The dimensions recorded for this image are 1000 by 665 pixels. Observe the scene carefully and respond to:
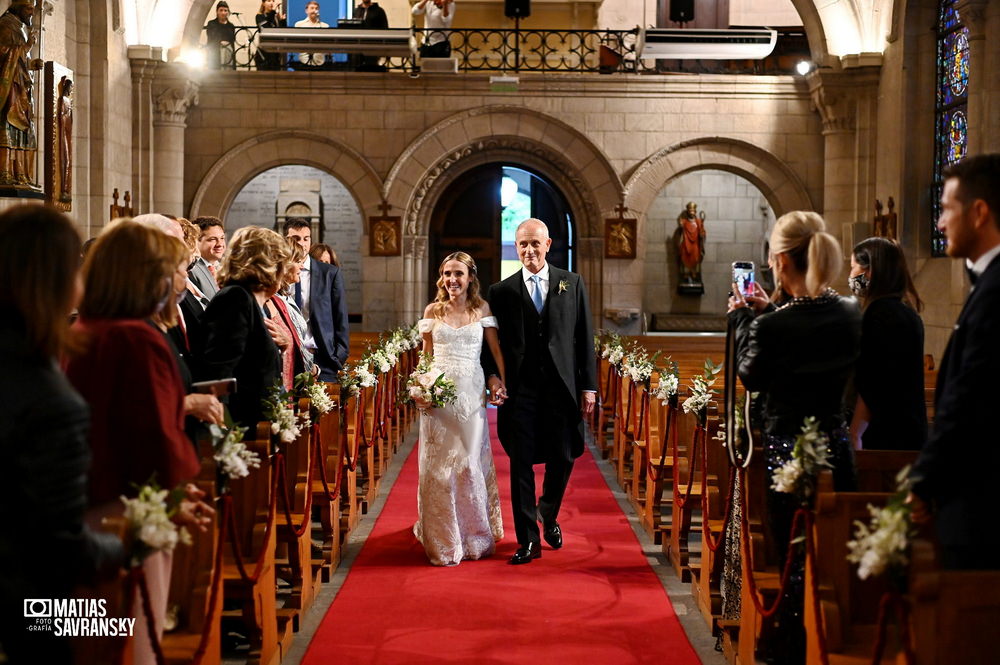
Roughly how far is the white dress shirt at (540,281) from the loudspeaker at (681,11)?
11584mm

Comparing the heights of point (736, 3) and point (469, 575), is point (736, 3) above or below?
above

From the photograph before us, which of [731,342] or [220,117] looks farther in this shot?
[220,117]

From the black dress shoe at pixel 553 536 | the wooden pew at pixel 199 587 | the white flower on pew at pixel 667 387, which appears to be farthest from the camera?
the white flower on pew at pixel 667 387

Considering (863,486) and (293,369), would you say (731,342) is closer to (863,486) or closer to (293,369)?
(863,486)

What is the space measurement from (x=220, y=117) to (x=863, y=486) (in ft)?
40.3

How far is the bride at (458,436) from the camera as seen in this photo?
5.99 m

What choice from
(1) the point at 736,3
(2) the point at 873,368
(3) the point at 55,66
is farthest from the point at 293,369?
(1) the point at 736,3

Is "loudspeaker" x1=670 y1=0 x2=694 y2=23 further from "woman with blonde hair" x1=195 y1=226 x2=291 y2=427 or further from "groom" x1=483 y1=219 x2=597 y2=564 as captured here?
"woman with blonde hair" x1=195 y1=226 x2=291 y2=427

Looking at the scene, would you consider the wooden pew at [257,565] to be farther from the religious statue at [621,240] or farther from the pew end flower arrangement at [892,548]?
the religious statue at [621,240]

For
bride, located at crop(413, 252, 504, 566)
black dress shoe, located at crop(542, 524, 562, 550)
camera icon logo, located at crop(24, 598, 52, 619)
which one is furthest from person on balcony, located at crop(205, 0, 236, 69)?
camera icon logo, located at crop(24, 598, 52, 619)

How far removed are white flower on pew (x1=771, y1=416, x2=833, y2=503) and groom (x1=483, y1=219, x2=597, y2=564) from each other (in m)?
2.42

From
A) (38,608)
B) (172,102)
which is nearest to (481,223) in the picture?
(172,102)

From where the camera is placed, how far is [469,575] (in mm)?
5770

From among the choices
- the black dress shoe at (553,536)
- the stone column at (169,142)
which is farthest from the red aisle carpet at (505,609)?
the stone column at (169,142)
